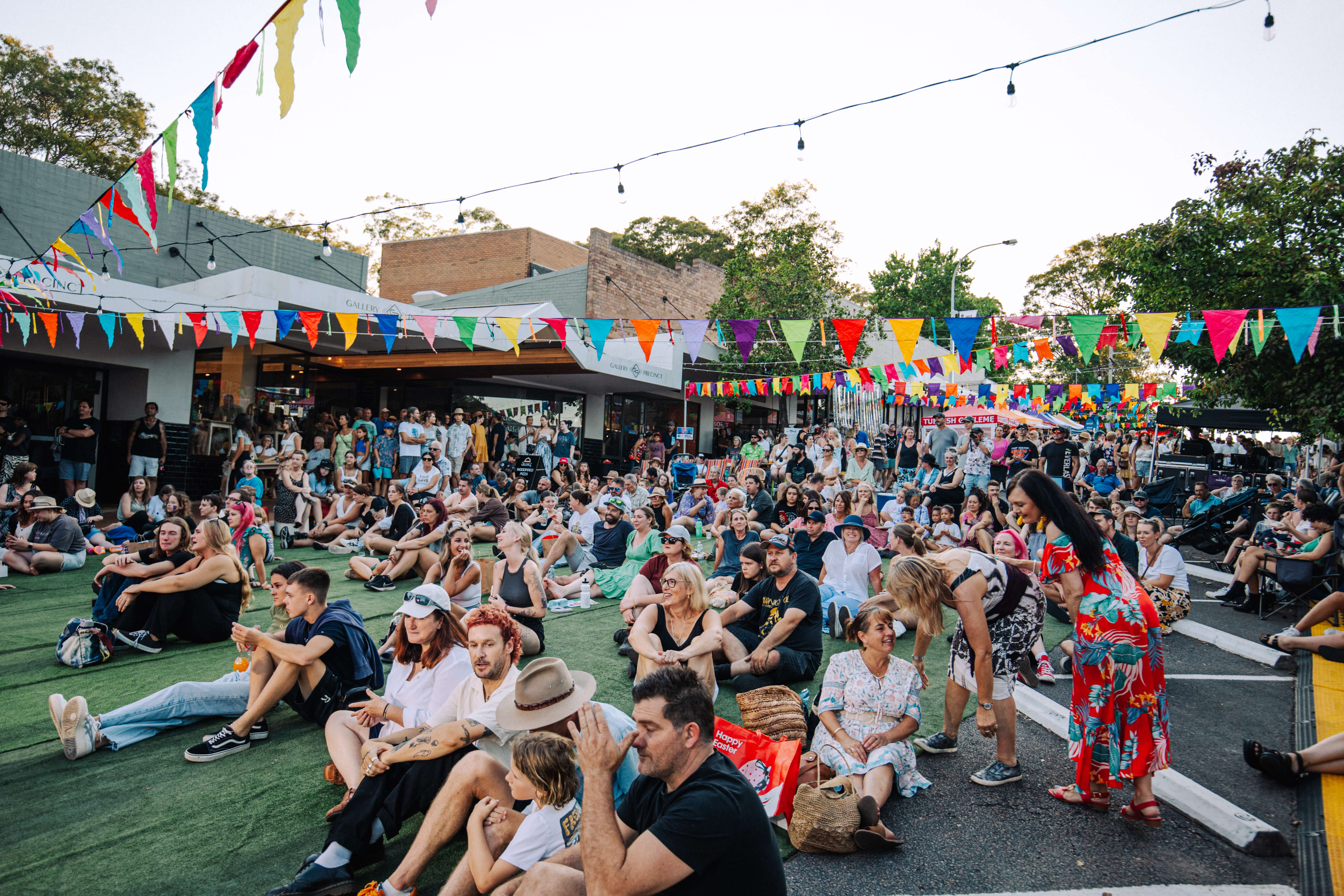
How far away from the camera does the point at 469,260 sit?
99.9 feet

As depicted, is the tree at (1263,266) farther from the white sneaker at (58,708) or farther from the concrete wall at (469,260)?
the concrete wall at (469,260)

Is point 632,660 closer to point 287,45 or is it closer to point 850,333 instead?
point 287,45

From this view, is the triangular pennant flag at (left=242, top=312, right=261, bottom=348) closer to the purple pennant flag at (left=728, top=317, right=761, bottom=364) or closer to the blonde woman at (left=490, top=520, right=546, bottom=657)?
the purple pennant flag at (left=728, top=317, right=761, bottom=364)

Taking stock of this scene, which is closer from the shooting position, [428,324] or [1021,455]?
[428,324]

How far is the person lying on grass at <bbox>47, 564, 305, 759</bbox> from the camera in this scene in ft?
12.4

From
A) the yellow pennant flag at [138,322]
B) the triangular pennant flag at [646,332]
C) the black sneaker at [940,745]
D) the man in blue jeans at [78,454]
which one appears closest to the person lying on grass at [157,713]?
the black sneaker at [940,745]

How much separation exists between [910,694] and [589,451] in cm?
1676

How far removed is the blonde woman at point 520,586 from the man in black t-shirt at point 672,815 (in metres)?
3.56

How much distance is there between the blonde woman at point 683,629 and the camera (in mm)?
4332

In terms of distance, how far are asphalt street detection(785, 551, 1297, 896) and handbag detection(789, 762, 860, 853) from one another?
53 millimetres

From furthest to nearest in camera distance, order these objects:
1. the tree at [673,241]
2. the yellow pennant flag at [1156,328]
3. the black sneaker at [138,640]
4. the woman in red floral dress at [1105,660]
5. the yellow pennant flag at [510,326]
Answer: the tree at [673,241]
the yellow pennant flag at [510,326]
the yellow pennant flag at [1156,328]
the black sneaker at [138,640]
the woman in red floral dress at [1105,660]

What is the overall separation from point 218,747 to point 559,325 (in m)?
8.98

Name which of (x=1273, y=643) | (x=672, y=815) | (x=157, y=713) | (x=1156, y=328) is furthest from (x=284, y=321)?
(x=1273, y=643)

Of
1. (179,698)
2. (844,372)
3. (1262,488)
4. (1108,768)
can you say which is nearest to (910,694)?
(1108,768)
